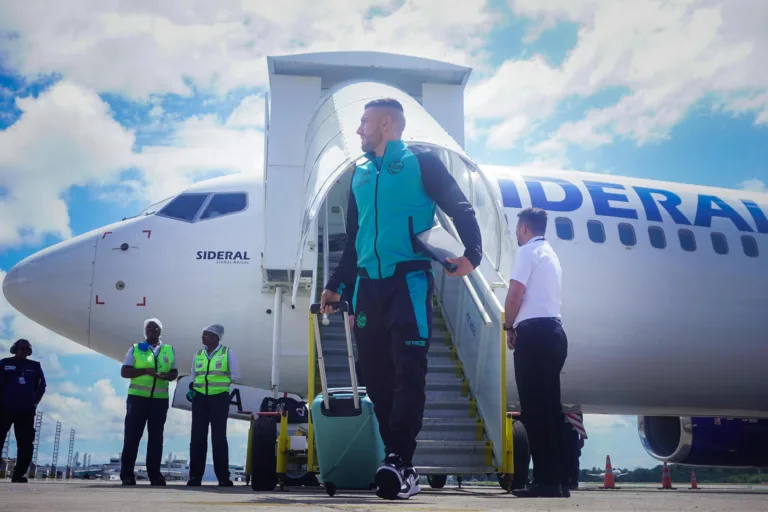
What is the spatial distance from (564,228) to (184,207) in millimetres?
4465

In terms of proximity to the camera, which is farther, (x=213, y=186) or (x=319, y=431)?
(x=213, y=186)

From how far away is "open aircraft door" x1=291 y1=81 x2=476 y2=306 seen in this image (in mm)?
5785

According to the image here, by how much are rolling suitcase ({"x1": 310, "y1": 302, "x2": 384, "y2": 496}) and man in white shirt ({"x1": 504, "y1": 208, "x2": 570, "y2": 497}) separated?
87 centimetres

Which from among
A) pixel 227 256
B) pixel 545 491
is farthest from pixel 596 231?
pixel 545 491

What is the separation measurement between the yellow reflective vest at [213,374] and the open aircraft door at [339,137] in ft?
3.88

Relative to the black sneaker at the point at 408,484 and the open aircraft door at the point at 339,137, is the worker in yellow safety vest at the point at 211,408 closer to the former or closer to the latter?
the open aircraft door at the point at 339,137

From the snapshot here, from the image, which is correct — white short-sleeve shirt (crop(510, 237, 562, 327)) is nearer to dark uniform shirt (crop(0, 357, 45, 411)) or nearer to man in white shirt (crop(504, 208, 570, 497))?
man in white shirt (crop(504, 208, 570, 497))

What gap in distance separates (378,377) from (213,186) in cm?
607

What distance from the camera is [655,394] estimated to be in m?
10.4

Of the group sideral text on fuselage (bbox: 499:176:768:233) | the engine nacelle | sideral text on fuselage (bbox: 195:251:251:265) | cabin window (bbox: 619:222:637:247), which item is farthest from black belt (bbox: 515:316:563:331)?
the engine nacelle

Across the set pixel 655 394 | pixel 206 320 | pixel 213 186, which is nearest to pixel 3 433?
pixel 206 320

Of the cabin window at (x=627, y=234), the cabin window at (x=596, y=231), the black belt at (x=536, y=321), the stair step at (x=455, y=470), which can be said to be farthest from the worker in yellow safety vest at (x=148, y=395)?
the cabin window at (x=627, y=234)

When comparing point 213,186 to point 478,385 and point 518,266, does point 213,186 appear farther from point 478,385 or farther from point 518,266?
point 518,266

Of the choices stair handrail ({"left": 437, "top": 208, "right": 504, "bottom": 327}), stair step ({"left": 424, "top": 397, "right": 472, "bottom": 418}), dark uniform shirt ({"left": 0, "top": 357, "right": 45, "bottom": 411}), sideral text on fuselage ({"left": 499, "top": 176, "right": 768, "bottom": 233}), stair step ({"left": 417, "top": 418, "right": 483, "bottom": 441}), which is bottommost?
stair step ({"left": 417, "top": 418, "right": 483, "bottom": 441})
